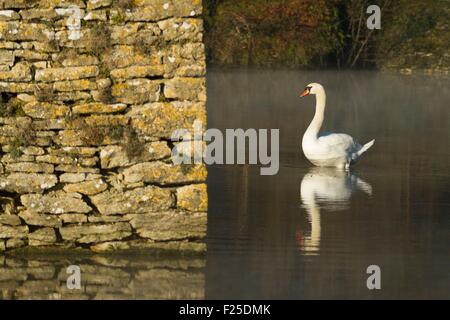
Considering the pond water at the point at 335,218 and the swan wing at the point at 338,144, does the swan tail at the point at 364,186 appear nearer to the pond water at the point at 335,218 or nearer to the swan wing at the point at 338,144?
the pond water at the point at 335,218

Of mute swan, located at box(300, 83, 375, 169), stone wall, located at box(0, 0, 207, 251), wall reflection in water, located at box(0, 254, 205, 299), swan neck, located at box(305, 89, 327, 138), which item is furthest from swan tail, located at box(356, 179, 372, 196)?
wall reflection in water, located at box(0, 254, 205, 299)

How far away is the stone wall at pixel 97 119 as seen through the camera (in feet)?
38.6

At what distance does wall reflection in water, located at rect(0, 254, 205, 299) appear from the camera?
1068 centimetres

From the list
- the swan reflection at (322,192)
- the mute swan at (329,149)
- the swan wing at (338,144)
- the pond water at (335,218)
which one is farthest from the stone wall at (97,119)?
the swan wing at (338,144)

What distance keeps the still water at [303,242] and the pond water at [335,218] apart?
1 centimetres

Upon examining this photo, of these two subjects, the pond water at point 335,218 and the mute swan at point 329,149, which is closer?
the pond water at point 335,218

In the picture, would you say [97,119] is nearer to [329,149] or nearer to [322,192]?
[322,192]

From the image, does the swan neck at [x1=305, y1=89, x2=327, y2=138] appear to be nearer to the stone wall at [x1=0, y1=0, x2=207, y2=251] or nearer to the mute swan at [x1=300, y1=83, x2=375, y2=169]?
the mute swan at [x1=300, y1=83, x2=375, y2=169]

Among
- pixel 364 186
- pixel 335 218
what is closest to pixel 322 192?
pixel 364 186

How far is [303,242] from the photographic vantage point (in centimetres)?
1276

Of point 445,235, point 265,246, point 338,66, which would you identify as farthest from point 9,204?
point 338,66

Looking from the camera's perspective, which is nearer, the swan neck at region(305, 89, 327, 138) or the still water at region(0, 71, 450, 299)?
the still water at region(0, 71, 450, 299)
